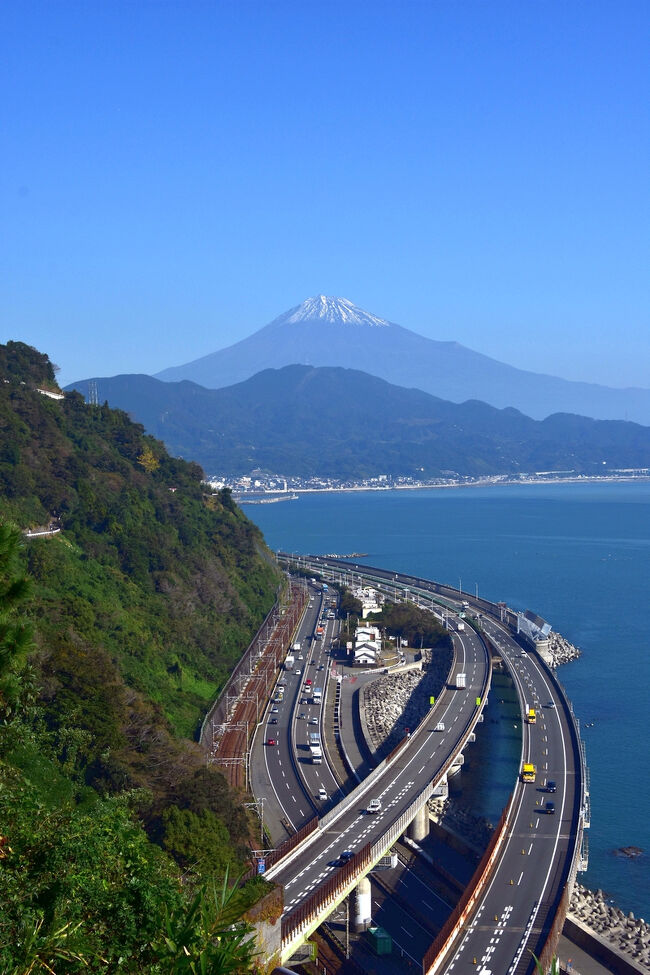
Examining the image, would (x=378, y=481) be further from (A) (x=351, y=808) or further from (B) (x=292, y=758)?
(A) (x=351, y=808)

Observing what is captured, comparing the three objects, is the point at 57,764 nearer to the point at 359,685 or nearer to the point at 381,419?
the point at 359,685

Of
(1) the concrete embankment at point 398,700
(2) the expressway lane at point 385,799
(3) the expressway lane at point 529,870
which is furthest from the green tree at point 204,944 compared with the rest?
(1) the concrete embankment at point 398,700

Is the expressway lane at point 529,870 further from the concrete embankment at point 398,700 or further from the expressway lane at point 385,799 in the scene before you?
the concrete embankment at point 398,700

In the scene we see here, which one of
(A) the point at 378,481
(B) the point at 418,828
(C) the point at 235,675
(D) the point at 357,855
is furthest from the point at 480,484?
(D) the point at 357,855

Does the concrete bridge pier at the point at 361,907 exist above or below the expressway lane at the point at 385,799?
below

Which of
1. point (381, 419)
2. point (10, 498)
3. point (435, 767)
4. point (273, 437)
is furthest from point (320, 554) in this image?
point (381, 419)

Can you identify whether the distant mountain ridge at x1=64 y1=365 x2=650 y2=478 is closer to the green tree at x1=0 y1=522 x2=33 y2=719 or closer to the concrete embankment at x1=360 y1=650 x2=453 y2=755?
the concrete embankment at x1=360 y1=650 x2=453 y2=755

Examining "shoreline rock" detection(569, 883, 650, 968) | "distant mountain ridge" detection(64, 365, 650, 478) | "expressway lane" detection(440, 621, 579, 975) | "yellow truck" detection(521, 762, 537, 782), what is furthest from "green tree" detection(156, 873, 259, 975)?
"distant mountain ridge" detection(64, 365, 650, 478)
